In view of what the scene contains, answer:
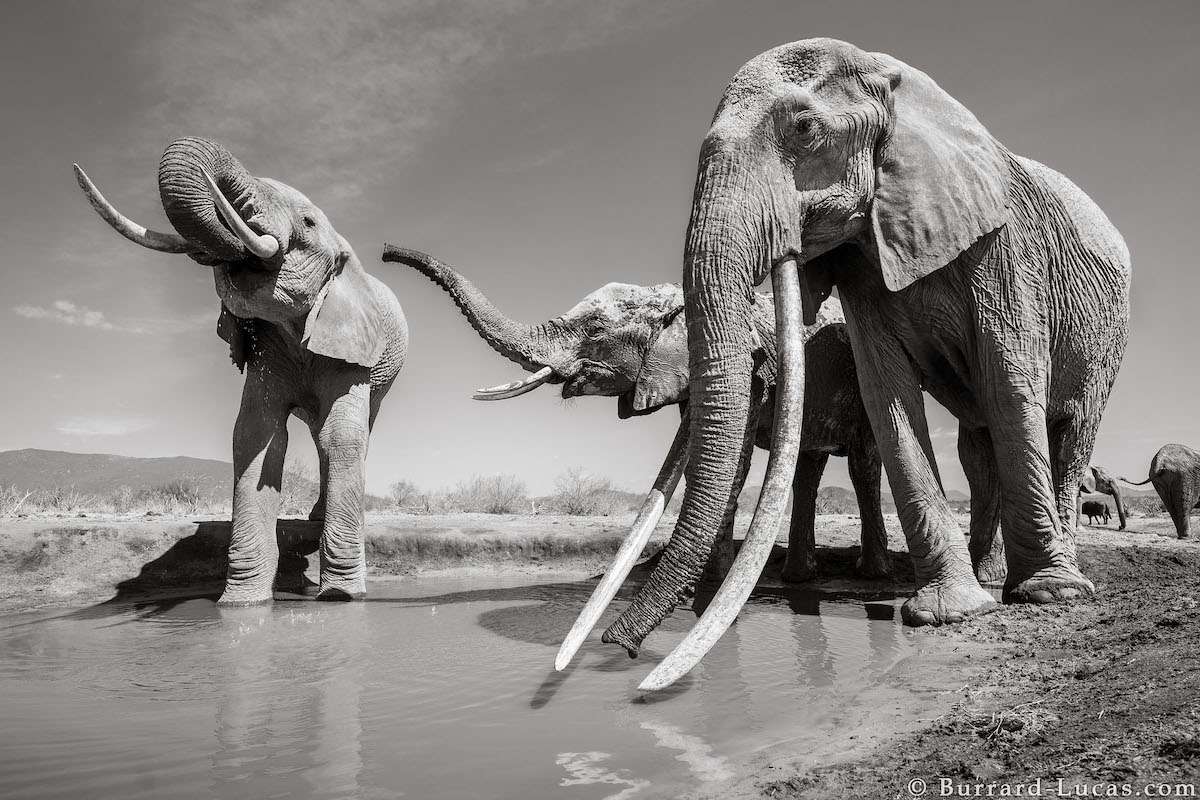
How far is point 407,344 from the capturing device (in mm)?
9320

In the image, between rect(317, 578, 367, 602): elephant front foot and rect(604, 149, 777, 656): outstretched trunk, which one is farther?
rect(317, 578, 367, 602): elephant front foot

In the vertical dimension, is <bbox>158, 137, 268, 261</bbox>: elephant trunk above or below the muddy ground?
above

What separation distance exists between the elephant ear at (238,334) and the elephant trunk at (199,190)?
1.19 m

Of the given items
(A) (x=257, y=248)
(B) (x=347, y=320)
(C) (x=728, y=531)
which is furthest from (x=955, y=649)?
(B) (x=347, y=320)

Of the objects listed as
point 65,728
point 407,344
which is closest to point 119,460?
point 407,344

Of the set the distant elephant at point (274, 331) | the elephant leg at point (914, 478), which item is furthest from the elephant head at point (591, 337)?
the elephant leg at point (914, 478)

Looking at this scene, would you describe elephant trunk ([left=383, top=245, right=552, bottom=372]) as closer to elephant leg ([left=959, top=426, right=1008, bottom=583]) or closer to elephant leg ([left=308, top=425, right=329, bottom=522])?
elephant leg ([left=308, top=425, right=329, bottom=522])

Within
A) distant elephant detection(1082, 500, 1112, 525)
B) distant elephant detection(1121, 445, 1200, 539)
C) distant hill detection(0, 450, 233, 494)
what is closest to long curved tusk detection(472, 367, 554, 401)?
distant elephant detection(1121, 445, 1200, 539)

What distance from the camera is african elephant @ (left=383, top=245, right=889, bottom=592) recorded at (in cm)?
705

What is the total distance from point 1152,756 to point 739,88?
12.2 feet

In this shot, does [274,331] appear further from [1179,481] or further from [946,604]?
[1179,481]

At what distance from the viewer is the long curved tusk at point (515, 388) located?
7305 millimetres

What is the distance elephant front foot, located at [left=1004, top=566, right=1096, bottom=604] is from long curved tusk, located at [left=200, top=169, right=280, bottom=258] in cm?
580

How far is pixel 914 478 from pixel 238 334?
5734 mm
